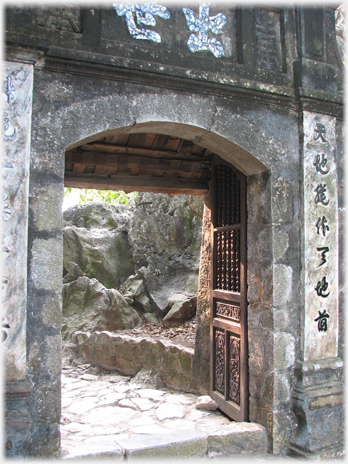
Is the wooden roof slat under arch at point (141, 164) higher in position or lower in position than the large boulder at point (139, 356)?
higher

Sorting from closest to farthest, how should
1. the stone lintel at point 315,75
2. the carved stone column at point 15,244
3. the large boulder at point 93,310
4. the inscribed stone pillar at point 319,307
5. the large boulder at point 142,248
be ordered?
the carved stone column at point 15,244 < the inscribed stone pillar at point 319,307 < the stone lintel at point 315,75 < the large boulder at point 93,310 < the large boulder at point 142,248

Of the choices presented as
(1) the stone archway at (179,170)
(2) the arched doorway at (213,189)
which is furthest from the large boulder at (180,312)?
(2) the arched doorway at (213,189)

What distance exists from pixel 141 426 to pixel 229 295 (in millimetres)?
1588

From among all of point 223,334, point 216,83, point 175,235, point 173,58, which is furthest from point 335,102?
point 175,235

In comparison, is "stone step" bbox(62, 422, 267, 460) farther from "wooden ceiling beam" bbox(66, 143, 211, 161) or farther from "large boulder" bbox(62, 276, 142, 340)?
"large boulder" bbox(62, 276, 142, 340)

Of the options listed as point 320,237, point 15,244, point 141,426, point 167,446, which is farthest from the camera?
point 141,426

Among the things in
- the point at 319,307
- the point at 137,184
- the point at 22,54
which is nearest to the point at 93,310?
the point at 137,184

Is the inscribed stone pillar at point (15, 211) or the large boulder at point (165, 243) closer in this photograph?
the inscribed stone pillar at point (15, 211)

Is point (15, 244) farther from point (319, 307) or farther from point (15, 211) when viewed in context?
point (319, 307)

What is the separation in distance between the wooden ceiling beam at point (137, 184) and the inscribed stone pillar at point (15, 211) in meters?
2.12

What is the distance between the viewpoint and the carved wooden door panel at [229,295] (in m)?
3.94

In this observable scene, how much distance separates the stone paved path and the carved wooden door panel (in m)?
0.29

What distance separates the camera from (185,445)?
319 cm

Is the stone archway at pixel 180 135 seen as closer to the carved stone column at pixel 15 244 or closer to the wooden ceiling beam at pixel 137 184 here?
the carved stone column at pixel 15 244
